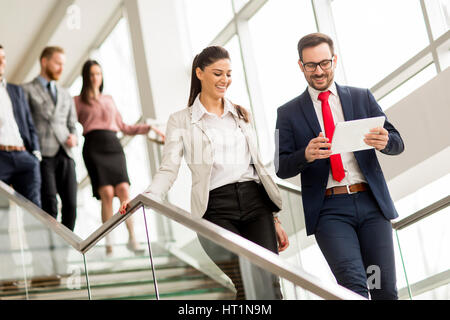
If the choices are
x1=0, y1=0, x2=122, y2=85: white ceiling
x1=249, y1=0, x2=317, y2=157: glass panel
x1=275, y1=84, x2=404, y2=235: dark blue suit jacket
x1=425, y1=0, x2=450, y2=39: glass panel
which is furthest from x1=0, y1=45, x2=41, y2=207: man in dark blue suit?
x1=0, y1=0, x2=122, y2=85: white ceiling

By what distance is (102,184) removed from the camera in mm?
6078

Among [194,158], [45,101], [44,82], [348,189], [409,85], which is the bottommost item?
[348,189]

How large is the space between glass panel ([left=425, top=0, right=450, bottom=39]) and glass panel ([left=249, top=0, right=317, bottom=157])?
141cm

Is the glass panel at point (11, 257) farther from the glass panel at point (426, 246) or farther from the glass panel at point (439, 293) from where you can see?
the glass panel at point (439, 293)

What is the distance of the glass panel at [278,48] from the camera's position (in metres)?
7.41

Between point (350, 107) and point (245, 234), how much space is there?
84 centimetres

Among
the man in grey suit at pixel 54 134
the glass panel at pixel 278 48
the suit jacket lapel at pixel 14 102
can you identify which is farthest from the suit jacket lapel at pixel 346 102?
the glass panel at pixel 278 48

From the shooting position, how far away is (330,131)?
3.70m

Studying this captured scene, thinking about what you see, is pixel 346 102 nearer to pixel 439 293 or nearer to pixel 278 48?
pixel 439 293

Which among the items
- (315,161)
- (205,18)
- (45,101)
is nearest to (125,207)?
(315,161)

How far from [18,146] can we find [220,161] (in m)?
2.59

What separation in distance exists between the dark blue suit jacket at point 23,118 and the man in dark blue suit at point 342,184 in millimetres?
2675

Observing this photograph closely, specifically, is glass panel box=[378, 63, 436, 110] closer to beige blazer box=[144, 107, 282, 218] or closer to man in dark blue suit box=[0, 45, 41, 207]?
beige blazer box=[144, 107, 282, 218]

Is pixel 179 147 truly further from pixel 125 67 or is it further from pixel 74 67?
pixel 74 67
